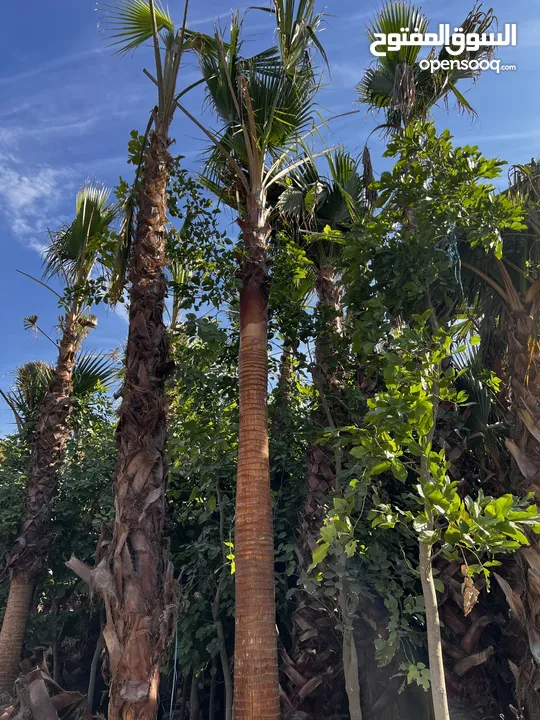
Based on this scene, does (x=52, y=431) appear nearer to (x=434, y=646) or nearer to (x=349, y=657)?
(x=349, y=657)

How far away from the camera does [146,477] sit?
15.0 ft

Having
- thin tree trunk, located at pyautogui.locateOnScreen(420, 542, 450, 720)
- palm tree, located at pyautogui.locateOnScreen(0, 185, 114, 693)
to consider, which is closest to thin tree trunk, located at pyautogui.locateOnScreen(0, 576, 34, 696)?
palm tree, located at pyautogui.locateOnScreen(0, 185, 114, 693)

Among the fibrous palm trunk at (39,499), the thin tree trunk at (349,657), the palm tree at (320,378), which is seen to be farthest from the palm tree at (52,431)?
the thin tree trunk at (349,657)

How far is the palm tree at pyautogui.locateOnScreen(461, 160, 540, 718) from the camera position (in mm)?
4207

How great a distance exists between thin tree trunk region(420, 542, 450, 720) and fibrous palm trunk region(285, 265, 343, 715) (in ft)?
6.09

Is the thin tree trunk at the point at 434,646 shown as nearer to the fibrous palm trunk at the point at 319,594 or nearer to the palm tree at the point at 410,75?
the fibrous palm trunk at the point at 319,594

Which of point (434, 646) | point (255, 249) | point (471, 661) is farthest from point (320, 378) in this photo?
point (434, 646)

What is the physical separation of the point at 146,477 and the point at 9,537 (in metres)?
6.47

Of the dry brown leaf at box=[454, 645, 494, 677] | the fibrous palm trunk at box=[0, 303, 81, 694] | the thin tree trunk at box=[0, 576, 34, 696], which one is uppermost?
the fibrous palm trunk at box=[0, 303, 81, 694]

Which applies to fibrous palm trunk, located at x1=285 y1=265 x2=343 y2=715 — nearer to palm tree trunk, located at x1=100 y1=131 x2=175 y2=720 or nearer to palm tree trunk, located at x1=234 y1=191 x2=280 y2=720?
palm tree trunk, located at x1=234 y1=191 x2=280 y2=720

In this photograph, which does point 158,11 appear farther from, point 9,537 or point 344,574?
point 9,537

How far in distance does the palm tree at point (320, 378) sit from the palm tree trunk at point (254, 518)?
110cm

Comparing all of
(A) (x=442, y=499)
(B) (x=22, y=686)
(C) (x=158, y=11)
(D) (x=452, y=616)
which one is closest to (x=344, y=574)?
(D) (x=452, y=616)

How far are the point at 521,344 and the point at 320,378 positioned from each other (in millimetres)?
2497
